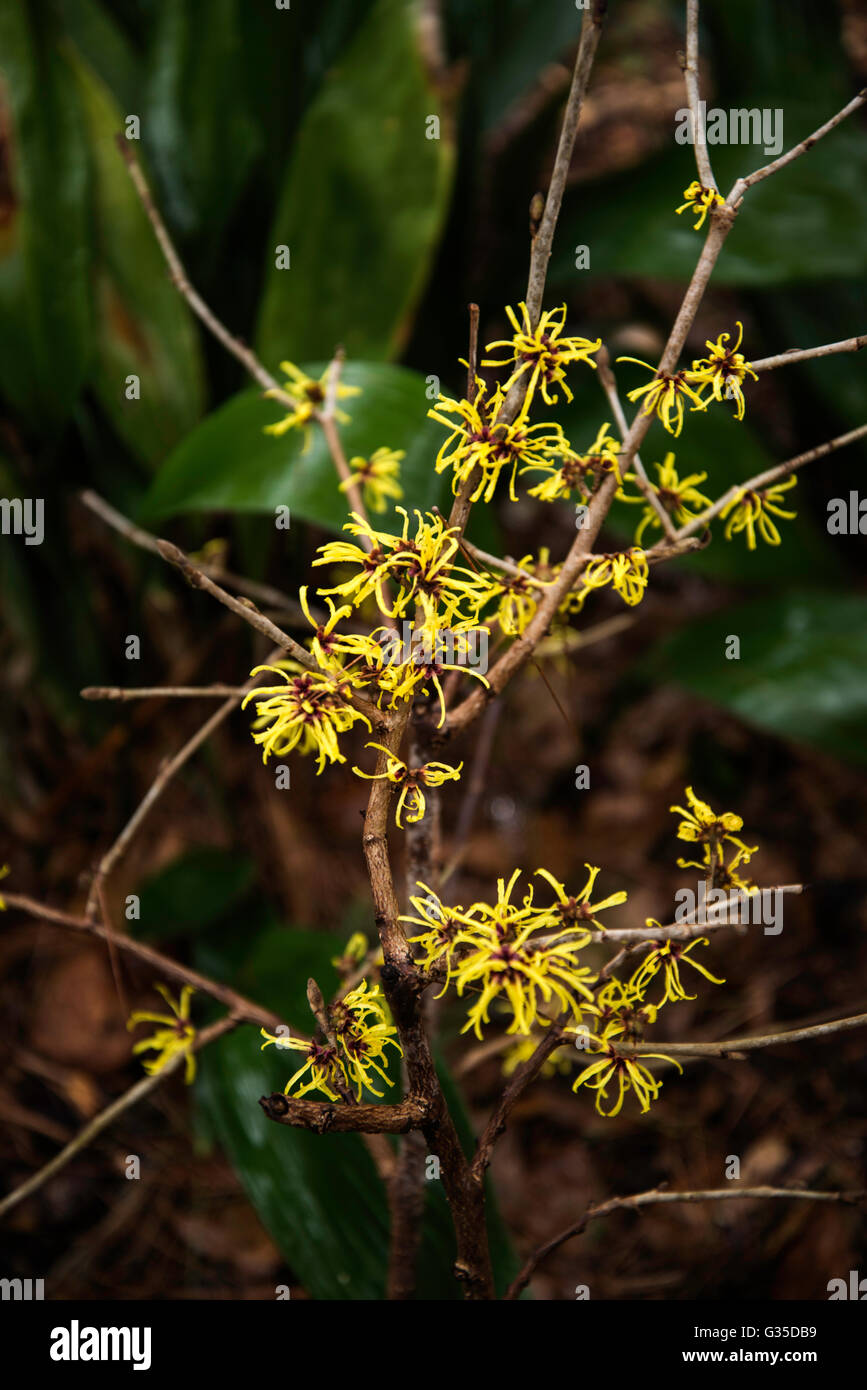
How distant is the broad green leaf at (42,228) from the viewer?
0.92 meters

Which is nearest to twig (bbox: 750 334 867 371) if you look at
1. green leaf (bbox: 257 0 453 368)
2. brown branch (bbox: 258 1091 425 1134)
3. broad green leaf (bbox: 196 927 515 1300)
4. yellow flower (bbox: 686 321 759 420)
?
yellow flower (bbox: 686 321 759 420)

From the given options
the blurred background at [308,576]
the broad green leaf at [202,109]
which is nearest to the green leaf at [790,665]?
the blurred background at [308,576]

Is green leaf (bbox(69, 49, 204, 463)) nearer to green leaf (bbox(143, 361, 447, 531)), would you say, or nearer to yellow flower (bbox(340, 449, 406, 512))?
green leaf (bbox(143, 361, 447, 531))

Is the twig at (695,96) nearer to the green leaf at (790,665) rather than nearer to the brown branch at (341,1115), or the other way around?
the brown branch at (341,1115)

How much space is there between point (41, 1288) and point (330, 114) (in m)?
1.12

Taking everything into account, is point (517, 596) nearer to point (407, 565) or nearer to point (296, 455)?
point (407, 565)

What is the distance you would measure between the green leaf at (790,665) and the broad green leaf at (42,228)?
70cm

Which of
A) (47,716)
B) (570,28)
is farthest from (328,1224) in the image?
(570,28)

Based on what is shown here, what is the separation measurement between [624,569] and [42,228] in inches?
32.2

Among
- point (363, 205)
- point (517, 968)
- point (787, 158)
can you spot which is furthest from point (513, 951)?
point (363, 205)

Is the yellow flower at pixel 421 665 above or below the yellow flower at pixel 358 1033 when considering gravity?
above

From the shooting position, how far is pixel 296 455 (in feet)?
2.32
